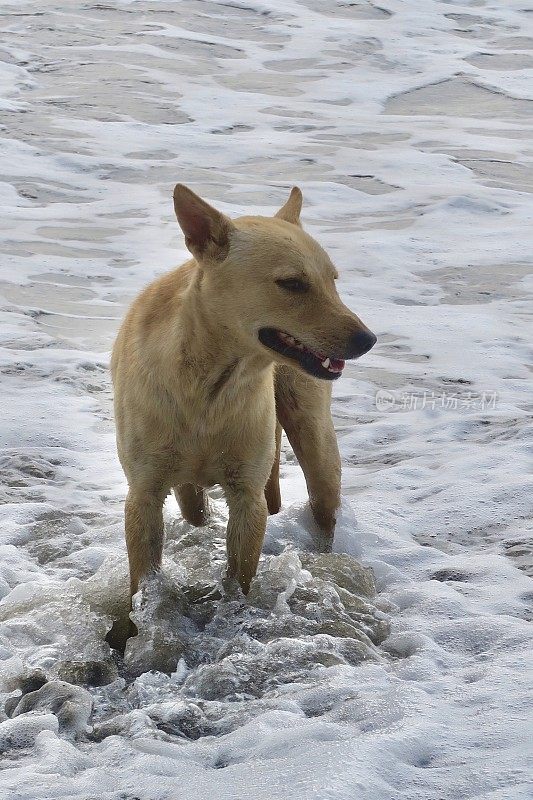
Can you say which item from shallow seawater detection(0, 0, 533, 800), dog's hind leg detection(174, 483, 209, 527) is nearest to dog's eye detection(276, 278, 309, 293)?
shallow seawater detection(0, 0, 533, 800)

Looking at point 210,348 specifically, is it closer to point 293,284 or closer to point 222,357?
point 222,357

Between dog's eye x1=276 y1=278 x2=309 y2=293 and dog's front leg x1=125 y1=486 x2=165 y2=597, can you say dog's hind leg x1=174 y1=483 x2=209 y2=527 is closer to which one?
dog's front leg x1=125 y1=486 x2=165 y2=597

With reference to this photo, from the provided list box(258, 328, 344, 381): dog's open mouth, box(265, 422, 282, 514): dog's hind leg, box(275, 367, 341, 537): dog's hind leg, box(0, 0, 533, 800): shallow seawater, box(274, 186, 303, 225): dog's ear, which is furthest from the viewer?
box(265, 422, 282, 514): dog's hind leg

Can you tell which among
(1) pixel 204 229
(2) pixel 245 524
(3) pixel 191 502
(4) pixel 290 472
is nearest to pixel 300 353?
(1) pixel 204 229

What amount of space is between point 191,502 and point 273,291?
164cm

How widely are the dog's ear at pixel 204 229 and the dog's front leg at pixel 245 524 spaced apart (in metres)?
0.98

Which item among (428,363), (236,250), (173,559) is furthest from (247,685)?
(428,363)

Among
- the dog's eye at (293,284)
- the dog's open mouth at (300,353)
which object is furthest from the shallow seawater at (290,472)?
the dog's eye at (293,284)

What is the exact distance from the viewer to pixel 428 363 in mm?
8062

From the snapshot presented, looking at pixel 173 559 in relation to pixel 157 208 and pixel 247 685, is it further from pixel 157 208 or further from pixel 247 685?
pixel 157 208

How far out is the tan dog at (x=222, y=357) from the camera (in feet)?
14.4

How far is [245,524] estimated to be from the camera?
15.9 feet

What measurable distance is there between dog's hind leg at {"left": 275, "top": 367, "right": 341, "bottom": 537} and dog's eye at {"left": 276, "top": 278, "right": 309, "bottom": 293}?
3.27 feet

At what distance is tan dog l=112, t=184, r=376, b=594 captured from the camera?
439 cm
